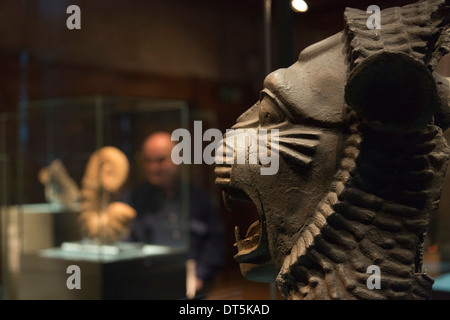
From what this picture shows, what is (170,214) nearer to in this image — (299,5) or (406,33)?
(299,5)

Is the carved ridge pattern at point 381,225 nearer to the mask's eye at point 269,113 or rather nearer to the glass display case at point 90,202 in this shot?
the mask's eye at point 269,113

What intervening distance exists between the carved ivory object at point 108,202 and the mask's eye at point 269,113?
1352mm

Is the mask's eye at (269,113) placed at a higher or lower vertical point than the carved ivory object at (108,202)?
higher

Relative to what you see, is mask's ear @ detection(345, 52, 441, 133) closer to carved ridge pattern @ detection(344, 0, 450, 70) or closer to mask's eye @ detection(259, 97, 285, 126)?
carved ridge pattern @ detection(344, 0, 450, 70)

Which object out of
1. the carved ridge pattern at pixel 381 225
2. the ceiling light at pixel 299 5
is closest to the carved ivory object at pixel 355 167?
the carved ridge pattern at pixel 381 225

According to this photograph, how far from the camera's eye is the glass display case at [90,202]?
10.0 feet

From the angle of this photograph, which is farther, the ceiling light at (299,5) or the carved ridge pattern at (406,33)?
the ceiling light at (299,5)

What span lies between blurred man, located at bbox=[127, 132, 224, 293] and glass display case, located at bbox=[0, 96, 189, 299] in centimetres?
4

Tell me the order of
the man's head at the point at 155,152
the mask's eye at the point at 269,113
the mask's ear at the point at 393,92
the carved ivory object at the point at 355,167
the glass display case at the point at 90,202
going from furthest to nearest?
the man's head at the point at 155,152 → the glass display case at the point at 90,202 → the mask's eye at the point at 269,113 → the carved ivory object at the point at 355,167 → the mask's ear at the point at 393,92

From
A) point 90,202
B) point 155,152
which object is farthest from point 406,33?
point 90,202

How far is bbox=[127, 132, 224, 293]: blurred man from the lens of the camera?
3.15 m

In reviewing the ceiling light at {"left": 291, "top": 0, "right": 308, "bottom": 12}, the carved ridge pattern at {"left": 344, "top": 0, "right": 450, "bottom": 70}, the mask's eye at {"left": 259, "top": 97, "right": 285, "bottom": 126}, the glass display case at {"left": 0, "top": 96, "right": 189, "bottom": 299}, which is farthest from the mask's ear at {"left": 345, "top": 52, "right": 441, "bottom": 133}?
the glass display case at {"left": 0, "top": 96, "right": 189, "bottom": 299}

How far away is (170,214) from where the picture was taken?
3377mm
